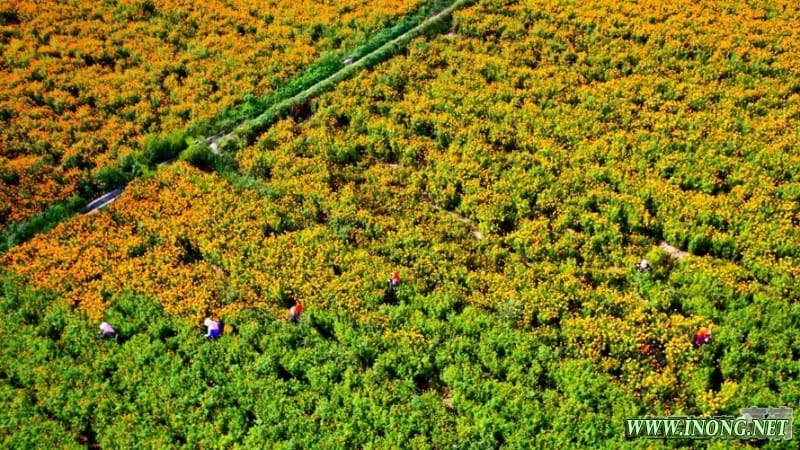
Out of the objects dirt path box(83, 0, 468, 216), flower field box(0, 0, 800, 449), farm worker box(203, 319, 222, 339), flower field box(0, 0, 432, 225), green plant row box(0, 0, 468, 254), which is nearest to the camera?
flower field box(0, 0, 800, 449)

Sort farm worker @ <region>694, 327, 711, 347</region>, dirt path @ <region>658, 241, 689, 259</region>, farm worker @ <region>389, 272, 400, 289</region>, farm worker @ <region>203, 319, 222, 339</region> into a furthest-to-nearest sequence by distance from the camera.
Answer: dirt path @ <region>658, 241, 689, 259</region> → farm worker @ <region>389, 272, 400, 289</region> → farm worker @ <region>203, 319, 222, 339</region> → farm worker @ <region>694, 327, 711, 347</region>

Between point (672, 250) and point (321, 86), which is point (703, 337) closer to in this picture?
point (672, 250)

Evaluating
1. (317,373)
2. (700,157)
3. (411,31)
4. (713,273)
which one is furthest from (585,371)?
→ (411,31)

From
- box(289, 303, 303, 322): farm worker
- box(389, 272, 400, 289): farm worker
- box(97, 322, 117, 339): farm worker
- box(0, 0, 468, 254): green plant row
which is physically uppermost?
box(0, 0, 468, 254): green plant row

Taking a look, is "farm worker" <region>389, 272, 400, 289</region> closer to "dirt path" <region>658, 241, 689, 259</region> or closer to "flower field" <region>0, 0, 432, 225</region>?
"dirt path" <region>658, 241, 689, 259</region>

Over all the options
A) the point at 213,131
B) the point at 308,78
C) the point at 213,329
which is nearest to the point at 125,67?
the point at 213,131

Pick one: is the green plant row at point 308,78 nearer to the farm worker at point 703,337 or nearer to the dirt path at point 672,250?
the dirt path at point 672,250

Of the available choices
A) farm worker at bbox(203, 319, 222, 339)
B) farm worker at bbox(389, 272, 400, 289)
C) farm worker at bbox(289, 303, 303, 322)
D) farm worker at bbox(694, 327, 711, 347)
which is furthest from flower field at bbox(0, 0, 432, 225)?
farm worker at bbox(694, 327, 711, 347)
